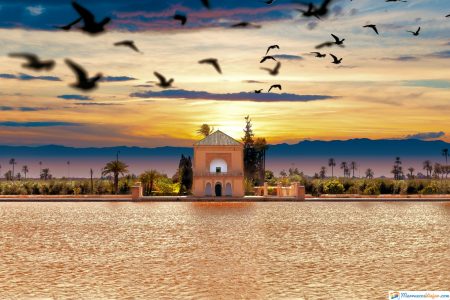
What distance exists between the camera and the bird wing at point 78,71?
4.85m

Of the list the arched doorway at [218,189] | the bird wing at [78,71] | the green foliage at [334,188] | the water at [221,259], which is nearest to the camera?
the bird wing at [78,71]

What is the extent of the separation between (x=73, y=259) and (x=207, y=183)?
151 feet

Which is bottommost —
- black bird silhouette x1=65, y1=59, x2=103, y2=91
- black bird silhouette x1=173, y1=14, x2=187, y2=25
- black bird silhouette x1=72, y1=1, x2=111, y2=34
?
black bird silhouette x1=65, y1=59, x2=103, y2=91

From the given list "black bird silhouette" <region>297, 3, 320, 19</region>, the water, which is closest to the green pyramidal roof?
the water

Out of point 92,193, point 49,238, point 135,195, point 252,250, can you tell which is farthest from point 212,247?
point 92,193

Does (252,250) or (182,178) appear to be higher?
(182,178)

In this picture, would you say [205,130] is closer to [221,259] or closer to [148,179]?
[148,179]

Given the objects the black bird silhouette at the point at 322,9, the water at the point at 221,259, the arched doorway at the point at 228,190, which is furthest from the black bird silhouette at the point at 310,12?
the arched doorway at the point at 228,190

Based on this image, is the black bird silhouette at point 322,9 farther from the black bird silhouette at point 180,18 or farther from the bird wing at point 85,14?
the bird wing at point 85,14

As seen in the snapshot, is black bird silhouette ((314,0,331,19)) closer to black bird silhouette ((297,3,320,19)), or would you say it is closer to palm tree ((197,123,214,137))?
black bird silhouette ((297,3,320,19))

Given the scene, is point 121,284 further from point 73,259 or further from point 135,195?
point 135,195

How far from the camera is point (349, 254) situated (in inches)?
818

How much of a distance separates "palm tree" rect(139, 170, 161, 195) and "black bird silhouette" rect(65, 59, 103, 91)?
6495cm

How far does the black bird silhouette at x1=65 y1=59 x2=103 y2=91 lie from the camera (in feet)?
16.0
